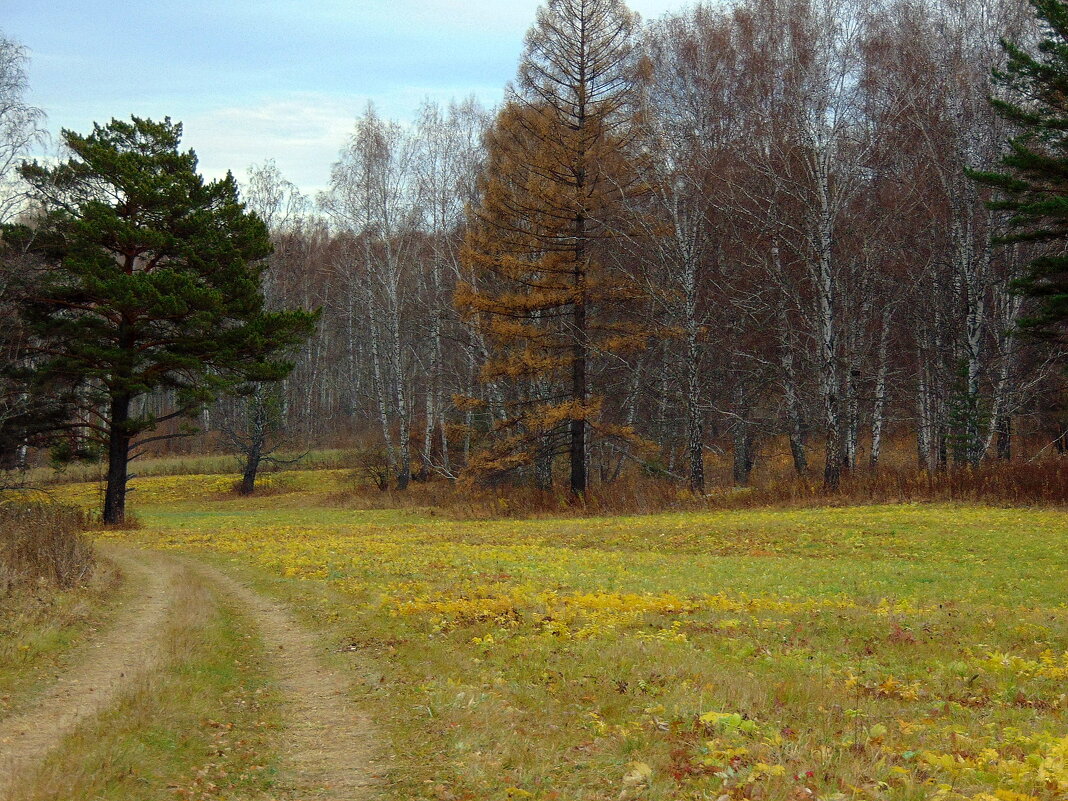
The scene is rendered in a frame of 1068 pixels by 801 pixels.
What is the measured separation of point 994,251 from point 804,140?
40.2ft

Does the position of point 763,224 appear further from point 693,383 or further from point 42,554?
point 42,554

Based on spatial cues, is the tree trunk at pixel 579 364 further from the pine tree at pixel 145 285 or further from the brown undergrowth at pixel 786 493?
the pine tree at pixel 145 285

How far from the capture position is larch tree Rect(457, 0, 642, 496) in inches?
1178

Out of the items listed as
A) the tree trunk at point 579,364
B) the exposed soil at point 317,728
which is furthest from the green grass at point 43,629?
the tree trunk at point 579,364

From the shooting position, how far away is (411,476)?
45125mm

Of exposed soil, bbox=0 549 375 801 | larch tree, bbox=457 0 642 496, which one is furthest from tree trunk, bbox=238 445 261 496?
exposed soil, bbox=0 549 375 801

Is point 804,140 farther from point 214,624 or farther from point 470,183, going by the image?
point 214,624

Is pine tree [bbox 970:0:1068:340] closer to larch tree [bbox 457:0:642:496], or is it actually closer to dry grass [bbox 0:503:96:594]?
larch tree [bbox 457:0:642:496]

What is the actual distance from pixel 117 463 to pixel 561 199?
61.8 feet

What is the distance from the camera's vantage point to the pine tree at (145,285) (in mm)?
27656

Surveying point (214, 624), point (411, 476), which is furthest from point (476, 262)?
point (214, 624)

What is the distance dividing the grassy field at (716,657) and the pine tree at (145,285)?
10803mm

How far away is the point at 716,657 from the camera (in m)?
9.42

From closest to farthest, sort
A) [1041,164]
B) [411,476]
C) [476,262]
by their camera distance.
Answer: [1041,164], [476,262], [411,476]
